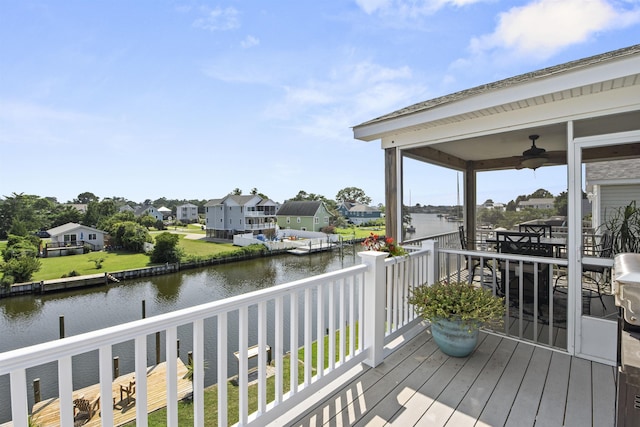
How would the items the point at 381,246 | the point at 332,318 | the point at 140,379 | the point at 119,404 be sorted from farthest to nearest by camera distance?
1. the point at 119,404
2. the point at 381,246
3. the point at 332,318
4. the point at 140,379

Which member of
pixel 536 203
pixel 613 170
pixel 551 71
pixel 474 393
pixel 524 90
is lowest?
pixel 474 393

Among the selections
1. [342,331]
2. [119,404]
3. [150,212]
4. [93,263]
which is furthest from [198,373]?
[150,212]

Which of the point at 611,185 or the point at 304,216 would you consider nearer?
the point at 611,185

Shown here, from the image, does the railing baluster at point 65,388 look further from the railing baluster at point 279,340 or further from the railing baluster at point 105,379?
the railing baluster at point 279,340

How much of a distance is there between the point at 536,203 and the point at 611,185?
1.43m

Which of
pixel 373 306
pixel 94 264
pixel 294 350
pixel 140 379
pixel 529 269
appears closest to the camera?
pixel 140 379

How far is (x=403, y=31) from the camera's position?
5.64m

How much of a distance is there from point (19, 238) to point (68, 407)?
33750mm

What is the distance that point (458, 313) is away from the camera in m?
2.57

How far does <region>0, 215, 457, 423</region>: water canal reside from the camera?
9.30 m

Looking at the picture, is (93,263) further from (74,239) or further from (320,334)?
(320,334)

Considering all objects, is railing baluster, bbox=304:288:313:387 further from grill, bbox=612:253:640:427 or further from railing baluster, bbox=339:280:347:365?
grill, bbox=612:253:640:427

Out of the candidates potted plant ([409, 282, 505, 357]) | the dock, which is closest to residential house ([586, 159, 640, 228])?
potted plant ([409, 282, 505, 357])

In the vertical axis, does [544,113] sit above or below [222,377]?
above
